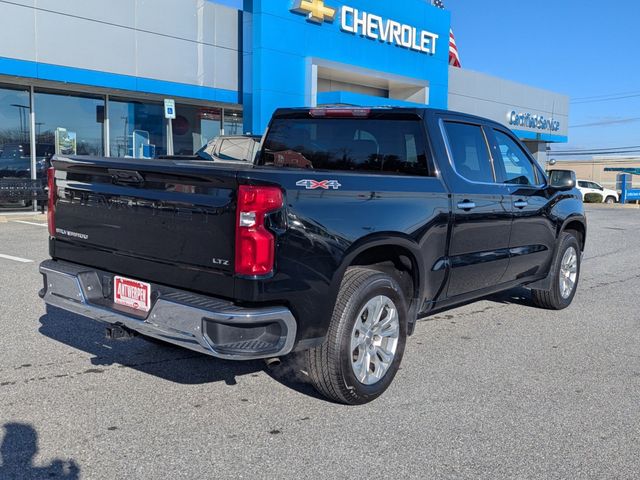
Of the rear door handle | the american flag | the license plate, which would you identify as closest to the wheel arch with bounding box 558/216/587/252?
the rear door handle

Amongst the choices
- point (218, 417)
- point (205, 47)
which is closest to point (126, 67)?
point (205, 47)

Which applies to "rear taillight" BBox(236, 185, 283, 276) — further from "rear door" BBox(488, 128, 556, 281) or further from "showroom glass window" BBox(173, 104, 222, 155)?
"showroom glass window" BBox(173, 104, 222, 155)

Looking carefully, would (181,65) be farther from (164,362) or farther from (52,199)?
(164,362)

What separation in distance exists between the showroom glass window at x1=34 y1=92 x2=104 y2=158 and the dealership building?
0.03 metres

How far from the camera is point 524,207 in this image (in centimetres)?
594

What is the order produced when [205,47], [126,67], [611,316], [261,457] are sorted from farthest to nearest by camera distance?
[205,47]
[126,67]
[611,316]
[261,457]

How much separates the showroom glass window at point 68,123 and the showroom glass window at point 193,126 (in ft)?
7.93

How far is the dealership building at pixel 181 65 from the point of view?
→ 51.1 ft

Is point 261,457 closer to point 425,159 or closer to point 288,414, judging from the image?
point 288,414

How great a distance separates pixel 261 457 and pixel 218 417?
61 centimetres

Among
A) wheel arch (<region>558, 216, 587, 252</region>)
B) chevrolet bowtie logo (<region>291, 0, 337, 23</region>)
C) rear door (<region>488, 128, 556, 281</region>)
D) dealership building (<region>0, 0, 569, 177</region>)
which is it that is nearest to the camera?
rear door (<region>488, 128, 556, 281</region>)

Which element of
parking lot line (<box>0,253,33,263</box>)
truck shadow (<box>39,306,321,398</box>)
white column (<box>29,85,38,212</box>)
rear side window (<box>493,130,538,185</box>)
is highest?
white column (<box>29,85,38,212</box>)

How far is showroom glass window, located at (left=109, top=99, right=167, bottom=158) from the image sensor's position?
1810 cm

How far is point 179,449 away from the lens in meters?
3.44
